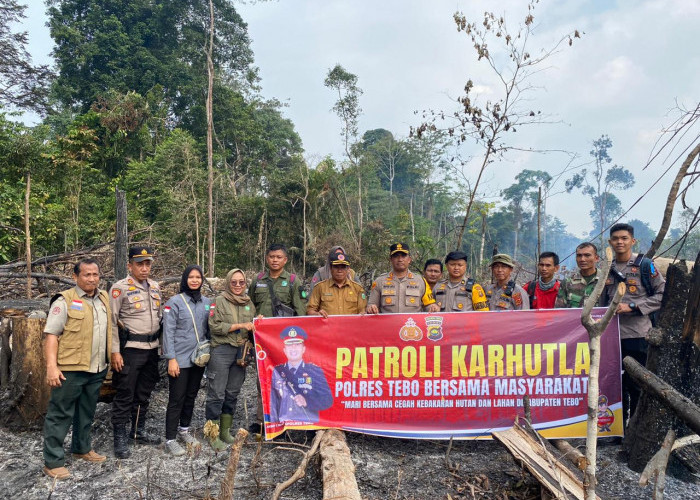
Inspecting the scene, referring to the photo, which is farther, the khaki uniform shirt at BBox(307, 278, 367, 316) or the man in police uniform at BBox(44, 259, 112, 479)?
the khaki uniform shirt at BBox(307, 278, 367, 316)

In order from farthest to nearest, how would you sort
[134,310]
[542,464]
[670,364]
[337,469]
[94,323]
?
[134,310] < [94,323] < [670,364] < [337,469] < [542,464]

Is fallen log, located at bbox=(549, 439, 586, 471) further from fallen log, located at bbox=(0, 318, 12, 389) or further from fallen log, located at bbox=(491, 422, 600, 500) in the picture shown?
fallen log, located at bbox=(0, 318, 12, 389)

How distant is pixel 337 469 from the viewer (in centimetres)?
328

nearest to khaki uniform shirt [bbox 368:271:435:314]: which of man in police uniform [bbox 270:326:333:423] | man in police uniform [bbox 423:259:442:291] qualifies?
man in police uniform [bbox 423:259:442:291]

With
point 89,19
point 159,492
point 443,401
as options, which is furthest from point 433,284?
point 89,19

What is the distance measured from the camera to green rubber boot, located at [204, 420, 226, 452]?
4.15 meters

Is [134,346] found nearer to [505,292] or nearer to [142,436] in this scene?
[142,436]

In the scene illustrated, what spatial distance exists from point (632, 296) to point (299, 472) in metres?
3.34

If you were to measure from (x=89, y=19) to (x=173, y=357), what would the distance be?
2607cm

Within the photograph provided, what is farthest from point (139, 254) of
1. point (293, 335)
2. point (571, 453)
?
point (571, 453)

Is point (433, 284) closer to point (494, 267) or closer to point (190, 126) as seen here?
point (494, 267)

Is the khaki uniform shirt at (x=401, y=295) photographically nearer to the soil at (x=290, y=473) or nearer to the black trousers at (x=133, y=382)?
the soil at (x=290, y=473)

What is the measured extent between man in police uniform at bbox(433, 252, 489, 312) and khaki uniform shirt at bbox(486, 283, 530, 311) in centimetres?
11

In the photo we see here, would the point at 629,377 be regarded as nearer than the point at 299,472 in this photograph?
No
